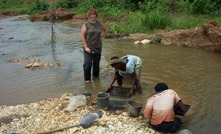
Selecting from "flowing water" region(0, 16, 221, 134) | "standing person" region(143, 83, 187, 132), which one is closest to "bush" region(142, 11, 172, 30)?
"flowing water" region(0, 16, 221, 134)

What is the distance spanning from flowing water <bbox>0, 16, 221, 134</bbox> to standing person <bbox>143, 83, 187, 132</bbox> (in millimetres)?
511

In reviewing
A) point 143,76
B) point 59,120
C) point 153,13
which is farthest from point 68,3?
point 59,120

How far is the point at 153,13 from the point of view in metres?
14.5

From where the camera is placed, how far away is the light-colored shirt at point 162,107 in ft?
15.9

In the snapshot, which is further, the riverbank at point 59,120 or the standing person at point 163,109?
the riverbank at point 59,120

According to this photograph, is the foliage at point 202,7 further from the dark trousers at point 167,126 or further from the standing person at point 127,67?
the dark trousers at point 167,126

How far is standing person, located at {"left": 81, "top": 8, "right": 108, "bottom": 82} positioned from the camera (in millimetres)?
7161

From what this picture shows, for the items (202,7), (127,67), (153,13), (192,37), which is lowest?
(192,37)

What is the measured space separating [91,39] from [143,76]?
78.3 inches

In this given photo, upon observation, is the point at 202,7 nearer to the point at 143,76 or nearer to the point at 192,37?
the point at 192,37

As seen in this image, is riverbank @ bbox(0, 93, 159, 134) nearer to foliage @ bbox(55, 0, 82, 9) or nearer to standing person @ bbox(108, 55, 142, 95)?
standing person @ bbox(108, 55, 142, 95)

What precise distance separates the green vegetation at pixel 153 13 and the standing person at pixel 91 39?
23.2 feet

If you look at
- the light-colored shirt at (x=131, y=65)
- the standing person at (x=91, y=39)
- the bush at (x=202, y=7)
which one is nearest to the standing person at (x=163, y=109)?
the light-colored shirt at (x=131, y=65)

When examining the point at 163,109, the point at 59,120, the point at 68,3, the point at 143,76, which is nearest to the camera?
the point at 163,109
